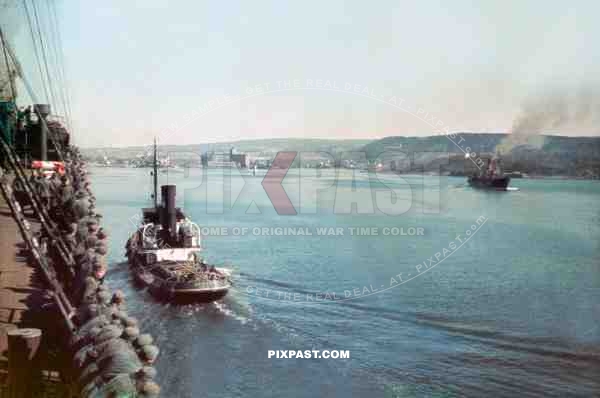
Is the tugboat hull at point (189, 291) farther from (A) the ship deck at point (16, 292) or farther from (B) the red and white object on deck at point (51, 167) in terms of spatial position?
(B) the red and white object on deck at point (51, 167)

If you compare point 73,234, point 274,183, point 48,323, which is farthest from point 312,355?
point 274,183

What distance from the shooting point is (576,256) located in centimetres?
3638

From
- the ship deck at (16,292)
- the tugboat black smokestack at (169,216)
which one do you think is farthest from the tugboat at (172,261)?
the ship deck at (16,292)

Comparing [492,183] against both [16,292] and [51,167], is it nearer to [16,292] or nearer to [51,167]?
[51,167]

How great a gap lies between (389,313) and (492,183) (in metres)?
73.3

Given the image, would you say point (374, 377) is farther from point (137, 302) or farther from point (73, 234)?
point (137, 302)

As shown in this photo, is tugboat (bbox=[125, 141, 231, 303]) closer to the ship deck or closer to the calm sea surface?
the calm sea surface

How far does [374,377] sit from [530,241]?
28624mm

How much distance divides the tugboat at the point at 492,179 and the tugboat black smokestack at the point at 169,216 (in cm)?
7223

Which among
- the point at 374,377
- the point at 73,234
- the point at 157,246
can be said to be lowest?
the point at 374,377

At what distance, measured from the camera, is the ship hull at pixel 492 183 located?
3545 inches

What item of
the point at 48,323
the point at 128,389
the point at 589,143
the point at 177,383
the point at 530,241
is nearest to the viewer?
the point at 128,389

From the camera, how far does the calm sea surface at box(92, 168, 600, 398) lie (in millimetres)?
17188

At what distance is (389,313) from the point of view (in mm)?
23281
